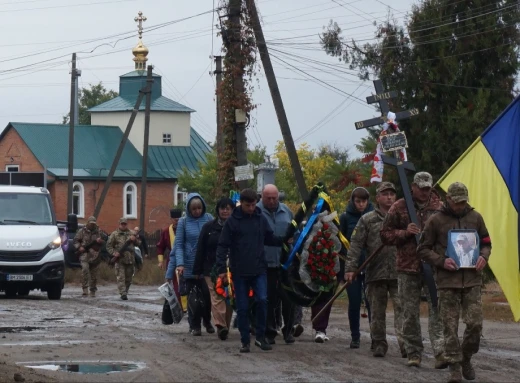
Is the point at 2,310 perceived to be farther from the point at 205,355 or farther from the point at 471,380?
the point at 471,380

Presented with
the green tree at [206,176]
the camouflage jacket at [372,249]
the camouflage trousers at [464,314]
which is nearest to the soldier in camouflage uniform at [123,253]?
the camouflage jacket at [372,249]

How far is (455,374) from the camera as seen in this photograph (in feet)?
36.9

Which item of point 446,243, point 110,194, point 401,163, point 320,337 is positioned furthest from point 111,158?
point 446,243

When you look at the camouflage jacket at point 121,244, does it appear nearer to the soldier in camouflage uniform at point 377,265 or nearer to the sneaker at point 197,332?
the sneaker at point 197,332

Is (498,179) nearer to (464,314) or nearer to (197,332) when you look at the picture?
(464,314)

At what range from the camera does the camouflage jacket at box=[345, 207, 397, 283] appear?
44.8 feet

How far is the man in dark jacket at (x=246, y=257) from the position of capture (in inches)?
560

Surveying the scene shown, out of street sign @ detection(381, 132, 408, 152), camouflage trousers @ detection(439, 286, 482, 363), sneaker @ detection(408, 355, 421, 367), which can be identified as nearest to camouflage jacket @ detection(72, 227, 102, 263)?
street sign @ detection(381, 132, 408, 152)

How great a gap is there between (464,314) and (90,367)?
12.5 feet

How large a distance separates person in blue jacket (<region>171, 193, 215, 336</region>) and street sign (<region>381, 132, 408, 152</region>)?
362 cm

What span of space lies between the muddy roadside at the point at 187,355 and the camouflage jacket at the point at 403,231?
1.05 meters

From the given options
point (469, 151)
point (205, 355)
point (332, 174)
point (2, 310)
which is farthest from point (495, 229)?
point (332, 174)

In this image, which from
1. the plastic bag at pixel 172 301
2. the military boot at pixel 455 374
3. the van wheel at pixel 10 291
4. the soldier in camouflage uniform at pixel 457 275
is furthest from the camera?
the van wheel at pixel 10 291

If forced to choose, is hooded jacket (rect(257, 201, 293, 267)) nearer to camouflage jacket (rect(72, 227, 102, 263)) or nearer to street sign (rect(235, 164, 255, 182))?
street sign (rect(235, 164, 255, 182))
